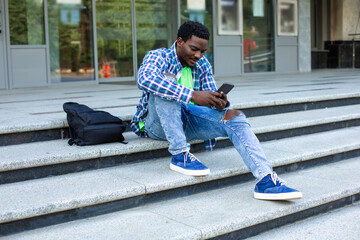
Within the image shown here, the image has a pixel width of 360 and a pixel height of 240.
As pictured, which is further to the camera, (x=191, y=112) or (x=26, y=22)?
(x=26, y=22)

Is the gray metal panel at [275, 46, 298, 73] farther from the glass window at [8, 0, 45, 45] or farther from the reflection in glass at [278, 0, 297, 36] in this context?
the glass window at [8, 0, 45, 45]

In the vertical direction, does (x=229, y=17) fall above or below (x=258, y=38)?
above

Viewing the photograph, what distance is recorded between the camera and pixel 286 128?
15.4ft

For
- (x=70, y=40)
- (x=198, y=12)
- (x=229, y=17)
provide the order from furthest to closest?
1. (x=229, y=17)
2. (x=198, y=12)
3. (x=70, y=40)

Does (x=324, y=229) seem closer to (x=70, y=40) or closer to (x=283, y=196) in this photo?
(x=283, y=196)

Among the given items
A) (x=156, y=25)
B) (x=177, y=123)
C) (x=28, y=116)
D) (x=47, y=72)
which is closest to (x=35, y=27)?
(x=47, y=72)

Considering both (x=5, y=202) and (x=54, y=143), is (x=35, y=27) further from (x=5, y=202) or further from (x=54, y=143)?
(x=5, y=202)

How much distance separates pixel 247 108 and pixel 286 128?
1.76ft

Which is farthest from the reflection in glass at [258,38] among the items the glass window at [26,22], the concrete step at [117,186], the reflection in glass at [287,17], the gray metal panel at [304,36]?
the concrete step at [117,186]

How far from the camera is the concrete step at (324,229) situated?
9.99ft

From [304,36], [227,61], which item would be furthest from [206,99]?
[304,36]

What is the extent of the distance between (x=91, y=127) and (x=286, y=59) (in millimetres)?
10262

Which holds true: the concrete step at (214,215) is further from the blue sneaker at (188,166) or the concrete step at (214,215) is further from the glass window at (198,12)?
the glass window at (198,12)

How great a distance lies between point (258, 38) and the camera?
12.3 meters
